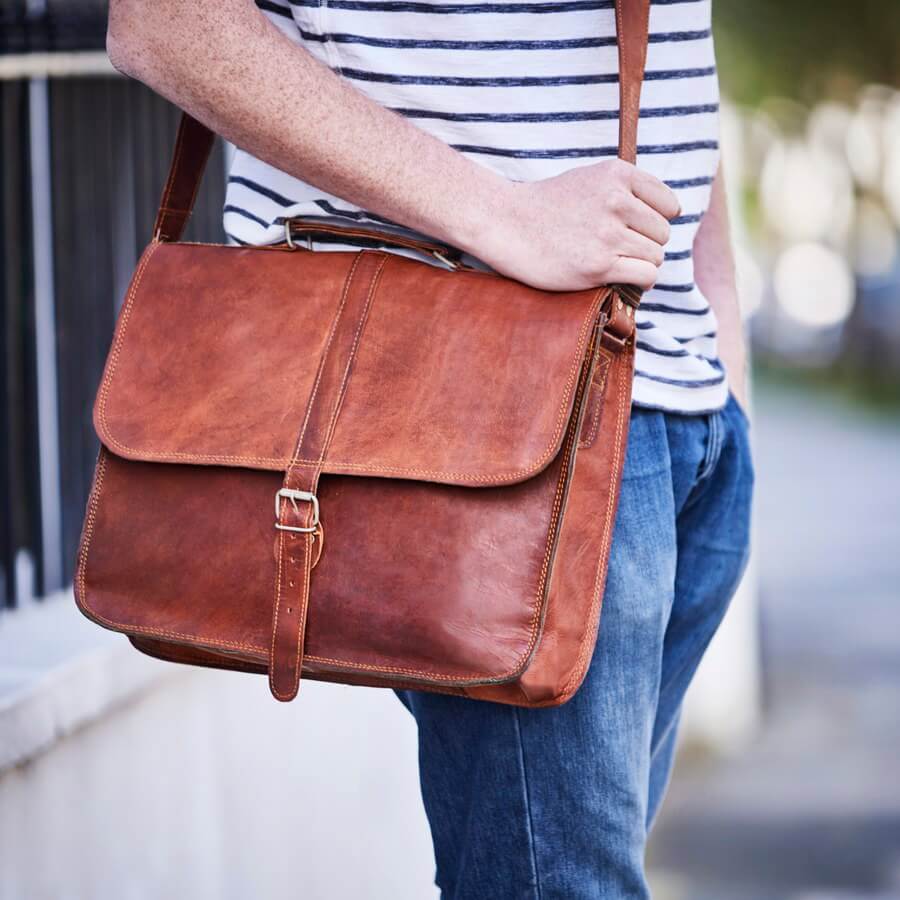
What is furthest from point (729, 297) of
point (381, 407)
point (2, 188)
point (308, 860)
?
point (308, 860)

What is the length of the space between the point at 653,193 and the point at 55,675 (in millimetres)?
1223

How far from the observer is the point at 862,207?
73.2 ft

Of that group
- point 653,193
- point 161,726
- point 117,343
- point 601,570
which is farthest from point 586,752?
point 161,726

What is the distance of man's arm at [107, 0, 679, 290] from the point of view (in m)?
1.27

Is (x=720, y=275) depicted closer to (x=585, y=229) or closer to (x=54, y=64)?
(x=585, y=229)

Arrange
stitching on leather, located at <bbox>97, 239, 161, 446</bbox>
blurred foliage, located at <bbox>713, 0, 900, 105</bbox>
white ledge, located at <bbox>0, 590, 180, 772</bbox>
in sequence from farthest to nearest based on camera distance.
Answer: blurred foliage, located at <bbox>713, 0, 900, 105</bbox> → white ledge, located at <bbox>0, 590, 180, 772</bbox> → stitching on leather, located at <bbox>97, 239, 161, 446</bbox>

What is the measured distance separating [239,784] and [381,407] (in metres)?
1.41

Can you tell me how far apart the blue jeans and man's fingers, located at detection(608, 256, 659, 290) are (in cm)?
16

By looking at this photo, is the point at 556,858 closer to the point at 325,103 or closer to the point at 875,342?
the point at 325,103

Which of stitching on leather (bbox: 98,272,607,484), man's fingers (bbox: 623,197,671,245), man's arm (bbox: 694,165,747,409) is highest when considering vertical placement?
man's fingers (bbox: 623,197,671,245)

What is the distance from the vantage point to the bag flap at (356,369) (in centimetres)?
128

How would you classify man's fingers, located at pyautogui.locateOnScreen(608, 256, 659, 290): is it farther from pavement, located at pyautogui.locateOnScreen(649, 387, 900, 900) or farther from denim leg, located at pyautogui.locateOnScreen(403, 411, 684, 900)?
pavement, located at pyautogui.locateOnScreen(649, 387, 900, 900)

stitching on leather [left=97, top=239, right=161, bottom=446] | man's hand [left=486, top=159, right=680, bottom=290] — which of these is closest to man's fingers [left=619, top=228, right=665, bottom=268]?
man's hand [left=486, top=159, right=680, bottom=290]

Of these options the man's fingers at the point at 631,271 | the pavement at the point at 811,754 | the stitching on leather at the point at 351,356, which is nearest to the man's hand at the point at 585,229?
the man's fingers at the point at 631,271
